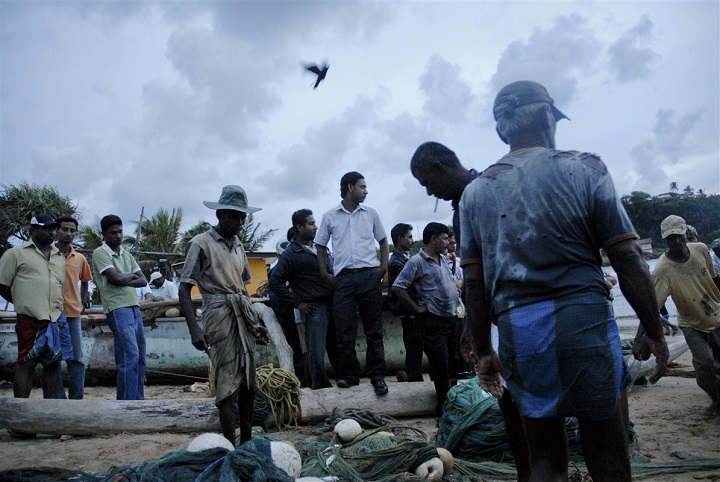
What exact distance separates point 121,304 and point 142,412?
1.34 meters

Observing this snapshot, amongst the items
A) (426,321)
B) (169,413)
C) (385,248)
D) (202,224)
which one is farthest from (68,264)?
(202,224)

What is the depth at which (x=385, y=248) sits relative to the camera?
20.7ft

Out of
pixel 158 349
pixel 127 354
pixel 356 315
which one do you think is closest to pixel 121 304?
pixel 127 354

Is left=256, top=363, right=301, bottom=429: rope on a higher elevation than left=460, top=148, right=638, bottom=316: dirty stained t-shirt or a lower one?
lower

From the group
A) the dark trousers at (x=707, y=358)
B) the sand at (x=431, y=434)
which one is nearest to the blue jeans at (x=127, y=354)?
the sand at (x=431, y=434)

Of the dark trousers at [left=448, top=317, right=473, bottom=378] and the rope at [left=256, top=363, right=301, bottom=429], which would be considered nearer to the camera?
the rope at [left=256, top=363, right=301, bottom=429]

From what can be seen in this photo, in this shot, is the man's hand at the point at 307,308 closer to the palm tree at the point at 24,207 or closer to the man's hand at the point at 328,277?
the man's hand at the point at 328,277

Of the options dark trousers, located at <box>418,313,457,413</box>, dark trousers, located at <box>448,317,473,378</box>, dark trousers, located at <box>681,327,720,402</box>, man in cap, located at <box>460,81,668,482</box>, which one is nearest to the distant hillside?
dark trousers, located at <box>448,317,473,378</box>

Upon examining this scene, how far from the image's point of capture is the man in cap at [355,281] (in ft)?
19.8

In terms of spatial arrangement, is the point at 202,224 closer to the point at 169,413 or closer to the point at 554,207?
the point at 169,413

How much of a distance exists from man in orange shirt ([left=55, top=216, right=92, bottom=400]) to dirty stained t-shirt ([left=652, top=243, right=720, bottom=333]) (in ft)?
20.1

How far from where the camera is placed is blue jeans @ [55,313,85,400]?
623cm

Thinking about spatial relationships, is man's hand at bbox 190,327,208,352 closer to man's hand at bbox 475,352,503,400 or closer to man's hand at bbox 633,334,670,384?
man's hand at bbox 475,352,503,400

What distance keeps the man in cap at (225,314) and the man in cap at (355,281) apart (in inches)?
64.2
